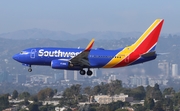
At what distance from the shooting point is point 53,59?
299 feet

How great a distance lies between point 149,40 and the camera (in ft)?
305

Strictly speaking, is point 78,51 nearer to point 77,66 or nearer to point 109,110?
point 77,66

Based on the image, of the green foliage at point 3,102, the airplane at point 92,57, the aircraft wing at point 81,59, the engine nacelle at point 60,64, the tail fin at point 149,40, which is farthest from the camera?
the green foliage at point 3,102

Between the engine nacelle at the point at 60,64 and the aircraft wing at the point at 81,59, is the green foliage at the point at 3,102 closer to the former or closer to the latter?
the engine nacelle at the point at 60,64

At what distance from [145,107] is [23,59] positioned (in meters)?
91.1

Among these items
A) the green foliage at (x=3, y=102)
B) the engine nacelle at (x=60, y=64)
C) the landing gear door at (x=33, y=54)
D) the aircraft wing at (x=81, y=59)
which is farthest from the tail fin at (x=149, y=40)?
the green foliage at (x=3, y=102)

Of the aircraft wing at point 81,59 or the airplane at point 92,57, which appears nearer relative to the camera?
→ the aircraft wing at point 81,59

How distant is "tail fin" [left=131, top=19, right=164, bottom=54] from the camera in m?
92.2

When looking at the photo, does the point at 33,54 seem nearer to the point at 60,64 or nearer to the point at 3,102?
the point at 60,64

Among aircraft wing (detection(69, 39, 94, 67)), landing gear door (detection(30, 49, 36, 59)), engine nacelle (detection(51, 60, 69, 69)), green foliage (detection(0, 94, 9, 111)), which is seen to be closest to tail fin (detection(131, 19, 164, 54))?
aircraft wing (detection(69, 39, 94, 67))

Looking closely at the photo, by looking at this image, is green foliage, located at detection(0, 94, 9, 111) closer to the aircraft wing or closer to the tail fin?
the aircraft wing

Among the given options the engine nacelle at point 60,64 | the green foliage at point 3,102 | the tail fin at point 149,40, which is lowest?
the green foliage at point 3,102

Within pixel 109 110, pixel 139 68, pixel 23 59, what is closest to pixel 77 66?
pixel 23 59

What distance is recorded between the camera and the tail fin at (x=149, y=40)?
302 ft
